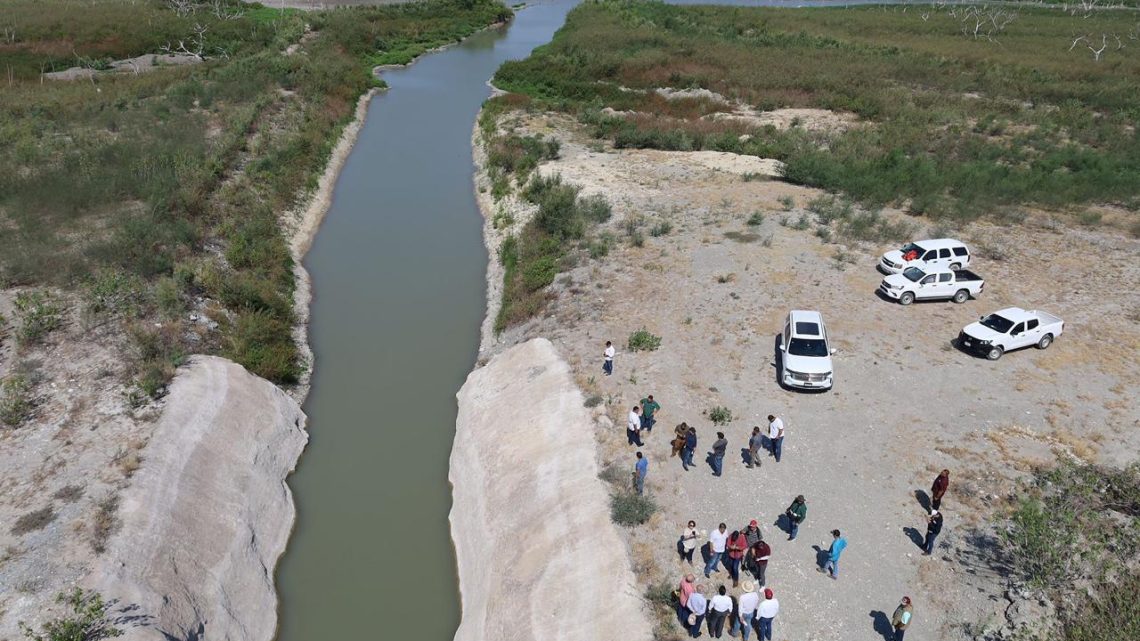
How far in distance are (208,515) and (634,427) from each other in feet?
42.1

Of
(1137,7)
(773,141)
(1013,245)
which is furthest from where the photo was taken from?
(1137,7)

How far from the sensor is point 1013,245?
107ft

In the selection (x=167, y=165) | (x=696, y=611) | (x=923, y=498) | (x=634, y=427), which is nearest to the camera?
(x=696, y=611)

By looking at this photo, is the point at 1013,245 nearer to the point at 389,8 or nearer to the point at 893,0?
the point at 389,8

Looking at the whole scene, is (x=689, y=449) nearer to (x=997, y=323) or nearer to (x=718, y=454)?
(x=718, y=454)

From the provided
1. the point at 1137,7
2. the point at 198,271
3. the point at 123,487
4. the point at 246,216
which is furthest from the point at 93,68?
the point at 1137,7

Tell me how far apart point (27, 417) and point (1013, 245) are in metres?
41.1

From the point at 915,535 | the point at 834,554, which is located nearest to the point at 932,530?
the point at 915,535

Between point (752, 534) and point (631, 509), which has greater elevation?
point (752, 534)

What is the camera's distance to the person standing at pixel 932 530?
640 inches

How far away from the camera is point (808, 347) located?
2259 cm

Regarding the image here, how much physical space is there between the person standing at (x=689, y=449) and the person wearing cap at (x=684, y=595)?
4.32 m

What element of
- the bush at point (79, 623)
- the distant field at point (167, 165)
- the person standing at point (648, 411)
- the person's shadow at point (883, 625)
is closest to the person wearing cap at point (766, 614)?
the person's shadow at point (883, 625)

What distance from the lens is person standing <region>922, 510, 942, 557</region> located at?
53.3ft
